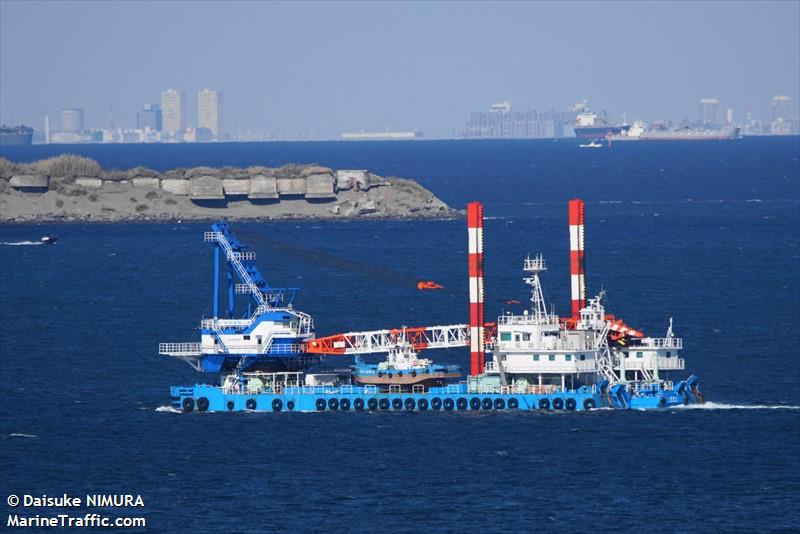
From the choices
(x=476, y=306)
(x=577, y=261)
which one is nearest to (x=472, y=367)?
(x=476, y=306)

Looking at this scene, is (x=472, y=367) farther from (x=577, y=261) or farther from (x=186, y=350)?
(x=186, y=350)

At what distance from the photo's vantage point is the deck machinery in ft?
320

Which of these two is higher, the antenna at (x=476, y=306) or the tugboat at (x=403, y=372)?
the antenna at (x=476, y=306)

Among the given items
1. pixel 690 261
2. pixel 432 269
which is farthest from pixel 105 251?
pixel 690 261

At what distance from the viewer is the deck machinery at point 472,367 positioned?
9750cm

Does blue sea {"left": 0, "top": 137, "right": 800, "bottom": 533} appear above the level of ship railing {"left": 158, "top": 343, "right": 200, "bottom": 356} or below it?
below

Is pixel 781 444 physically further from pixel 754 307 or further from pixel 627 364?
pixel 754 307

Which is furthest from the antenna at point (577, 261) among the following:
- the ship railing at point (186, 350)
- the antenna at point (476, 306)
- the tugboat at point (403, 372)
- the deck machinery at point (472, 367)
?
the ship railing at point (186, 350)

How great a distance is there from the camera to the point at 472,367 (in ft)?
330

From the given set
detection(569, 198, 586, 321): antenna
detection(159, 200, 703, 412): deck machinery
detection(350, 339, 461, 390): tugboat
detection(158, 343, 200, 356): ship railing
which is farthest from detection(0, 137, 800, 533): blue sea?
detection(569, 198, 586, 321): antenna

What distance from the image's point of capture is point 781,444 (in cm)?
8981

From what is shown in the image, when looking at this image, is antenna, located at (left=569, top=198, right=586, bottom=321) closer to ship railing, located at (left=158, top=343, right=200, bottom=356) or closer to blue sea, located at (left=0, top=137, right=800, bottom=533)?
blue sea, located at (left=0, top=137, right=800, bottom=533)

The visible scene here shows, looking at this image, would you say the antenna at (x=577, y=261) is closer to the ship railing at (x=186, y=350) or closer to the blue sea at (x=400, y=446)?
the blue sea at (x=400, y=446)

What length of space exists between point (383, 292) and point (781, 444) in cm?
6795
